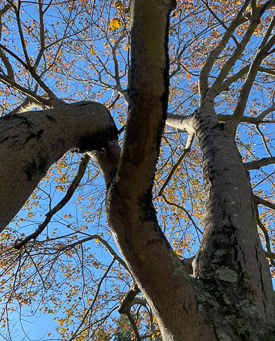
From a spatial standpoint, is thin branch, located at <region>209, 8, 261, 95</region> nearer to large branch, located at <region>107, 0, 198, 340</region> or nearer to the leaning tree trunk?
the leaning tree trunk

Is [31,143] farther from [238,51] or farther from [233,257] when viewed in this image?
[238,51]

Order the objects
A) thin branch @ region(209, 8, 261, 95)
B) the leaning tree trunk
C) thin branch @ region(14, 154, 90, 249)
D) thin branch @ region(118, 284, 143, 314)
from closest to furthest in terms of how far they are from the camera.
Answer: the leaning tree trunk
thin branch @ region(14, 154, 90, 249)
thin branch @ region(118, 284, 143, 314)
thin branch @ region(209, 8, 261, 95)

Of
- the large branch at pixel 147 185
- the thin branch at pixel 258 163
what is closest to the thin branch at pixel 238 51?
the thin branch at pixel 258 163

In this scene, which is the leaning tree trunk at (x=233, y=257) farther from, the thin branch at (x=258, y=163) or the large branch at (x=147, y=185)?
the thin branch at (x=258, y=163)

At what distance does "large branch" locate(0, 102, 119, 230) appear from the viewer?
1025mm

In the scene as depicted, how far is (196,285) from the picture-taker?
1339 mm

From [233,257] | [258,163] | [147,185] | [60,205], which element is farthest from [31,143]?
[258,163]

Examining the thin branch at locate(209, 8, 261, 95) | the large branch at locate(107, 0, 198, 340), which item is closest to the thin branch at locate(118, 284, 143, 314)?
the large branch at locate(107, 0, 198, 340)

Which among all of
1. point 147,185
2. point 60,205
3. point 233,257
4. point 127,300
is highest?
point 60,205

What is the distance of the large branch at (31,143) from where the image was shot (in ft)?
3.36

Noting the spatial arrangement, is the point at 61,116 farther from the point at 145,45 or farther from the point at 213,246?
the point at 213,246

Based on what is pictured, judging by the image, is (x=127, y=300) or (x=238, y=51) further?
(x=238, y=51)

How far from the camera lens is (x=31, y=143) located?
118 centimetres

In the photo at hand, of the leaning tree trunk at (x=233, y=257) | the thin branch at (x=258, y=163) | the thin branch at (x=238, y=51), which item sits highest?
the thin branch at (x=238, y=51)
